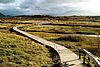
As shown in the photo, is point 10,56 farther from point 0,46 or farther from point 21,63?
point 0,46

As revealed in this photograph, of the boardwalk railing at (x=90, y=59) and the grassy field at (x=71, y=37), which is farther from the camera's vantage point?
the grassy field at (x=71, y=37)

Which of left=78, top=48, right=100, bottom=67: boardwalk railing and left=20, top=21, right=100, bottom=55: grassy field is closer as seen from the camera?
left=78, top=48, right=100, bottom=67: boardwalk railing

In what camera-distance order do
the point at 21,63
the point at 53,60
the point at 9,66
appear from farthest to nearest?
1. the point at 53,60
2. the point at 21,63
3. the point at 9,66

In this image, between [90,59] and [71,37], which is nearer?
[90,59]

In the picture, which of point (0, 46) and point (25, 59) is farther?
point (0, 46)

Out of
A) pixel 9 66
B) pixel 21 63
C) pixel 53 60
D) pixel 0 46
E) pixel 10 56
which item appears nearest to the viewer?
pixel 9 66

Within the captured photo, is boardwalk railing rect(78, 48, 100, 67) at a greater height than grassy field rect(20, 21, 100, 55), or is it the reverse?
boardwalk railing rect(78, 48, 100, 67)

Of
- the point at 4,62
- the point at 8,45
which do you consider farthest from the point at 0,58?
the point at 8,45

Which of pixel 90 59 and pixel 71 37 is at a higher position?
pixel 90 59

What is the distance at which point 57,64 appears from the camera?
1717 cm

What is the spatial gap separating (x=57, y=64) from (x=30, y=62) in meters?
1.91

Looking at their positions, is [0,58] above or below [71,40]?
above

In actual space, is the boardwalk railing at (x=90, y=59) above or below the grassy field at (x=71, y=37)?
above

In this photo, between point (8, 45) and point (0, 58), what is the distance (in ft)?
17.5
